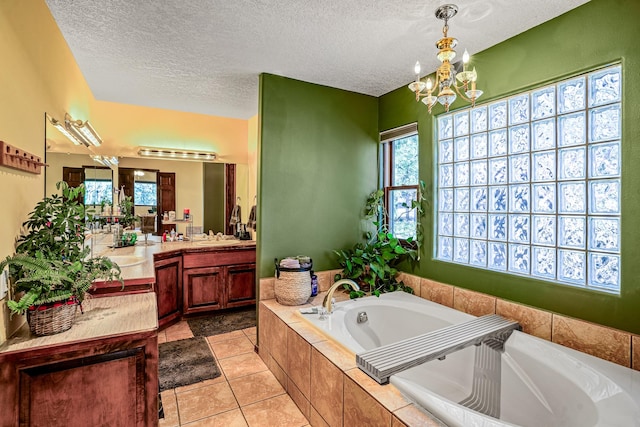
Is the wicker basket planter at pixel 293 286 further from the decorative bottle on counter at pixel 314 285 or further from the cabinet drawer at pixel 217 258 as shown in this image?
the cabinet drawer at pixel 217 258

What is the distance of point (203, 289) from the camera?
3.66 meters

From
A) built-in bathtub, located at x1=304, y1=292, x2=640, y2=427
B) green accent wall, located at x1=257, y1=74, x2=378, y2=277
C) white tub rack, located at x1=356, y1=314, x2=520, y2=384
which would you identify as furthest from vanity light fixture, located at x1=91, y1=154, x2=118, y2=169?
white tub rack, located at x1=356, y1=314, x2=520, y2=384

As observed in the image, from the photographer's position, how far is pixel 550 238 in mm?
2117

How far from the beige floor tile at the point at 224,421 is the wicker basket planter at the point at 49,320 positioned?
106cm

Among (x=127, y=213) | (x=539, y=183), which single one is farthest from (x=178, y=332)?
(x=539, y=183)

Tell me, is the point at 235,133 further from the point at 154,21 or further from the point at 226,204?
the point at 154,21

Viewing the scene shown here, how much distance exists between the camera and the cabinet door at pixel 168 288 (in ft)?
10.8

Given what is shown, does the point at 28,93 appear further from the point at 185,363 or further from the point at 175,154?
the point at 175,154

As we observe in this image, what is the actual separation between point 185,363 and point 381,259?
1.93 m

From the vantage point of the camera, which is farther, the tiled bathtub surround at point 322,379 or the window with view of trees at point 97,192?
the window with view of trees at point 97,192

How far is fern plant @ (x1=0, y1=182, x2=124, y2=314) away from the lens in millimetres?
1338

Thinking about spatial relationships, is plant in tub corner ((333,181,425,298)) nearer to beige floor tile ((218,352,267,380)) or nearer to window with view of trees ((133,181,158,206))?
beige floor tile ((218,352,267,380))

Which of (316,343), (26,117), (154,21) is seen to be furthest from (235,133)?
(316,343)

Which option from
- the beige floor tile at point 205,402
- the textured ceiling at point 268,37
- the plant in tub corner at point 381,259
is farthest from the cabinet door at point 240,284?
the textured ceiling at point 268,37
